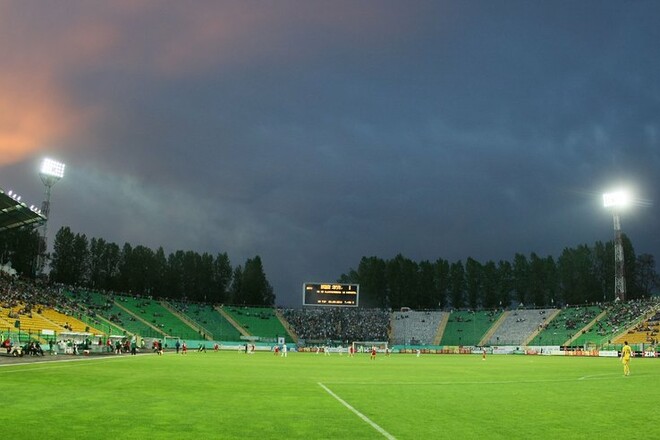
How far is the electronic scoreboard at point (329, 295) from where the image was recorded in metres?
97.4

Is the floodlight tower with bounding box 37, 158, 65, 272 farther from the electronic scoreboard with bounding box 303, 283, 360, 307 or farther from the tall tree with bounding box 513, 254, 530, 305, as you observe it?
the tall tree with bounding box 513, 254, 530, 305

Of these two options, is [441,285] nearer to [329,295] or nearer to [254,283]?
[254,283]

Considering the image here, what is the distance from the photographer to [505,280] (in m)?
154

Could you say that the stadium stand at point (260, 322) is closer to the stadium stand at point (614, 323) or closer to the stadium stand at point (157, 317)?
the stadium stand at point (157, 317)

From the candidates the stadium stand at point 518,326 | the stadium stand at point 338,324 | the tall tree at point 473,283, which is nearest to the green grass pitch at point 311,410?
the stadium stand at point 518,326

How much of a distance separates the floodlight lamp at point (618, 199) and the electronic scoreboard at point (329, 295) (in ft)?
163

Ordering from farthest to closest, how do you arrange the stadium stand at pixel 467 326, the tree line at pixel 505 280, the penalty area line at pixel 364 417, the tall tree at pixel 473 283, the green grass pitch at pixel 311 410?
the tall tree at pixel 473 283, the tree line at pixel 505 280, the stadium stand at pixel 467 326, the green grass pitch at pixel 311 410, the penalty area line at pixel 364 417

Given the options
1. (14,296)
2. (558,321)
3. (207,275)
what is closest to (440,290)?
(558,321)

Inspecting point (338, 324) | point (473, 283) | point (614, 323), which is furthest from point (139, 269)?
point (614, 323)

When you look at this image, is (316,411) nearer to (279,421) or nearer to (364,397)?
(279,421)

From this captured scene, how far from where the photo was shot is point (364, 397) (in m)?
19.3

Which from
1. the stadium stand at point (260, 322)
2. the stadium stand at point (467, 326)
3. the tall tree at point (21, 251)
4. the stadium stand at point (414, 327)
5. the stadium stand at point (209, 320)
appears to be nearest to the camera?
the stadium stand at point (209, 320)

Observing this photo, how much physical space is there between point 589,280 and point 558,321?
124 ft

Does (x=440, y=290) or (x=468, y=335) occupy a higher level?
(x=440, y=290)
